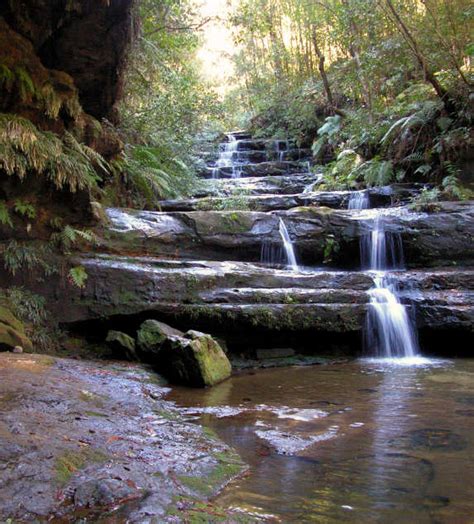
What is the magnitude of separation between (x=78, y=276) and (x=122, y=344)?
3.76ft

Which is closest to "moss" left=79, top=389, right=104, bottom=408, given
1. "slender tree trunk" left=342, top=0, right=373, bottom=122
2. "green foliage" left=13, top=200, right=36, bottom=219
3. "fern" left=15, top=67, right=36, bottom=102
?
"green foliage" left=13, top=200, right=36, bottom=219

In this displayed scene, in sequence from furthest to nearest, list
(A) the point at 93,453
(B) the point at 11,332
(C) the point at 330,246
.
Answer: (C) the point at 330,246
(B) the point at 11,332
(A) the point at 93,453

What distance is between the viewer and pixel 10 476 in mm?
2336

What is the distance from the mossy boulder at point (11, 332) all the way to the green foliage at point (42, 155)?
177 cm

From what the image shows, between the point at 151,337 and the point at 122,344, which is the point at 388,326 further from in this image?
the point at 122,344

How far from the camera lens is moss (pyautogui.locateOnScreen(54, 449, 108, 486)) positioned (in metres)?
2.46

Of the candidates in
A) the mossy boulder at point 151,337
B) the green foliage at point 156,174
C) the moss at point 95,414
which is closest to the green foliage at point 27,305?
the mossy boulder at point 151,337

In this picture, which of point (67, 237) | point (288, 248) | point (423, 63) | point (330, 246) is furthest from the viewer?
point (423, 63)

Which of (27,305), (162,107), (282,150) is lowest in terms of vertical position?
(27,305)

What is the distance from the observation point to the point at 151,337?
6.26 metres

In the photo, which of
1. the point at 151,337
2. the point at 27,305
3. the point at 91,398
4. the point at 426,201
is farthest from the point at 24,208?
the point at 426,201

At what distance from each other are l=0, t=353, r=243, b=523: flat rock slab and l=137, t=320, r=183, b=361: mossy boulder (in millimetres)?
1480

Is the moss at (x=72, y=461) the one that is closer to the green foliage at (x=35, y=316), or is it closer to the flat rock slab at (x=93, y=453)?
the flat rock slab at (x=93, y=453)

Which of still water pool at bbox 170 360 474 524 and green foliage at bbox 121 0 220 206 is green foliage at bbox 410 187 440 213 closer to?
still water pool at bbox 170 360 474 524
